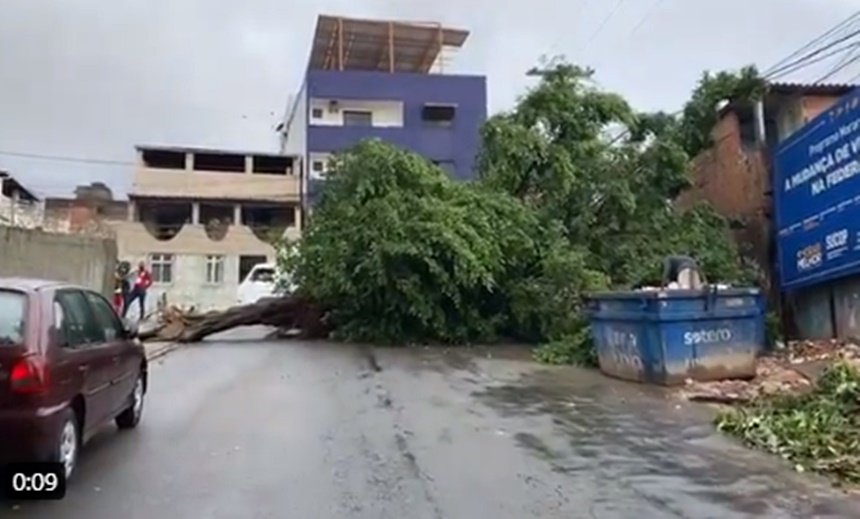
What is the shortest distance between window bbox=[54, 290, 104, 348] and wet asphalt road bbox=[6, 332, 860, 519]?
977 mm

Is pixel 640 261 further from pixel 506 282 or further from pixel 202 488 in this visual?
pixel 202 488

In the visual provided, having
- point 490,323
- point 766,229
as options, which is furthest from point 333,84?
point 766,229

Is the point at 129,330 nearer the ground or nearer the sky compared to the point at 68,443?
nearer the sky

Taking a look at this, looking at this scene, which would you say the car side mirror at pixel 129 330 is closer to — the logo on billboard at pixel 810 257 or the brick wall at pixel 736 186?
the logo on billboard at pixel 810 257

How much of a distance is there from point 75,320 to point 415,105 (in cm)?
3895

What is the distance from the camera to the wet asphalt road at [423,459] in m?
5.40

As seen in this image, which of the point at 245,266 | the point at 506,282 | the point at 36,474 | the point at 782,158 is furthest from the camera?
the point at 245,266

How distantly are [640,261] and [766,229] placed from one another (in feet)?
10.4

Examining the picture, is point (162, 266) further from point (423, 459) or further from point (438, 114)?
point (423, 459)

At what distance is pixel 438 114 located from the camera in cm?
4509

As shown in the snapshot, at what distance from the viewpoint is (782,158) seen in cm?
1428

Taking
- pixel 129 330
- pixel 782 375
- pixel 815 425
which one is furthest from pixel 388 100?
pixel 815 425

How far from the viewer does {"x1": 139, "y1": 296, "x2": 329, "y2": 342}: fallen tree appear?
763 inches
